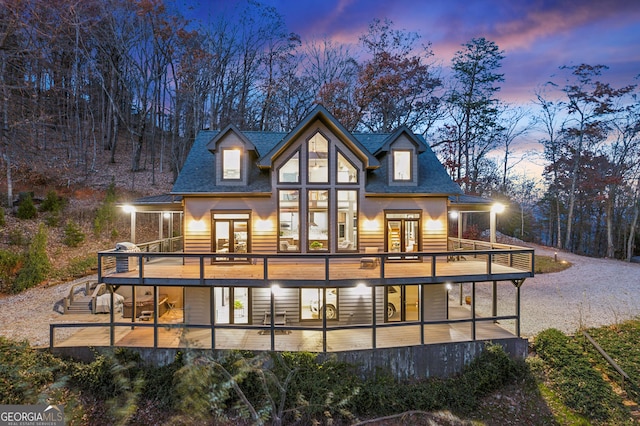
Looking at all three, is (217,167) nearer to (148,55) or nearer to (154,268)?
(154,268)

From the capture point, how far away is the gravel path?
11.3m

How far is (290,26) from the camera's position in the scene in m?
24.8

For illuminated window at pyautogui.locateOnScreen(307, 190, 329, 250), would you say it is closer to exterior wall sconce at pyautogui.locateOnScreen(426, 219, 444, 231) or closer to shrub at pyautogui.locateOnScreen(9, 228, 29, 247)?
exterior wall sconce at pyautogui.locateOnScreen(426, 219, 444, 231)

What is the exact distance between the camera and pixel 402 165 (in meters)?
11.8

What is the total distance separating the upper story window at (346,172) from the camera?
11.4 m

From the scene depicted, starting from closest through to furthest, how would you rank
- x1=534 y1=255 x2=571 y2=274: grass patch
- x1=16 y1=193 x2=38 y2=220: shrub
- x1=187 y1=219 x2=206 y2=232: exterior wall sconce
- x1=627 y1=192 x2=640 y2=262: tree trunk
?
x1=187 y1=219 x2=206 y2=232: exterior wall sconce
x1=16 y1=193 x2=38 y2=220: shrub
x1=534 y1=255 x2=571 y2=274: grass patch
x1=627 y1=192 x2=640 y2=262: tree trunk

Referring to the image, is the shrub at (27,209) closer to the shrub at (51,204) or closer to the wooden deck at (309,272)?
the shrub at (51,204)

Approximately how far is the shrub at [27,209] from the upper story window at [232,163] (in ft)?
48.3

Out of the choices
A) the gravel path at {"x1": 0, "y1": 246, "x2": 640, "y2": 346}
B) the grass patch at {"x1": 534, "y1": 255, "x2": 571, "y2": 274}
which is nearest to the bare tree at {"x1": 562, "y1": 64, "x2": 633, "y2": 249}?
the grass patch at {"x1": 534, "y1": 255, "x2": 571, "y2": 274}

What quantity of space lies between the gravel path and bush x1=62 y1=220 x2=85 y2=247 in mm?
3125

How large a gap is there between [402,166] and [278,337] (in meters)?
7.77

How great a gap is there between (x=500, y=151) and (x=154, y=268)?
31.5 meters

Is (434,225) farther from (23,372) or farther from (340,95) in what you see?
(340,95)

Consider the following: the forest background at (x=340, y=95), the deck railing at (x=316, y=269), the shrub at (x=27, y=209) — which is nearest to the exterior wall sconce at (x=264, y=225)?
the deck railing at (x=316, y=269)
